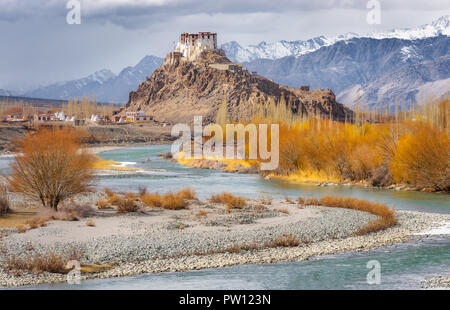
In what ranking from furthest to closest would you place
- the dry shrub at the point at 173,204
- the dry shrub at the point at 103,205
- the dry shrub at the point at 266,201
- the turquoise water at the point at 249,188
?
the turquoise water at the point at 249,188, the dry shrub at the point at 266,201, the dry shrub at the point at 173,204, the dry shrub at the point at 103,205

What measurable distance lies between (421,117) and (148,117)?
136999 millimetres

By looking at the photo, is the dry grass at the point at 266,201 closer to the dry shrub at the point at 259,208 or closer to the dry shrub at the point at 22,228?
the dry shrub at the point at 259,208

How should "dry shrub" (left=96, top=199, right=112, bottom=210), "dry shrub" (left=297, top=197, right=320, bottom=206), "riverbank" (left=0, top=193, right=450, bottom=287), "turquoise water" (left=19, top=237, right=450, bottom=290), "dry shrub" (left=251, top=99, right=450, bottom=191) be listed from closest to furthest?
"turquoise water" (left=19, top=237, right=450, bottom=290) → "riverbank" (left=0, top=193, right=450, bottom=287) → "dry shrub" (left=96, top=199, right=112, bottom=210) → "dry shrub" (left=297, top=197, right=320, bottom=206) → "dry shrub" (left=251, top=99, right=450, bottom=191)

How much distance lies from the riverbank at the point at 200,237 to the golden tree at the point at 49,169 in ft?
6.49

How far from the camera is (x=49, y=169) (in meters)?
28.4

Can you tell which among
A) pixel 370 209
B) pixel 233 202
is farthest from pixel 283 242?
pixel 233 202

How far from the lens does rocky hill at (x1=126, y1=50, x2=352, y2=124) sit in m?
172

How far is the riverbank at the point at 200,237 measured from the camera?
2011 cm

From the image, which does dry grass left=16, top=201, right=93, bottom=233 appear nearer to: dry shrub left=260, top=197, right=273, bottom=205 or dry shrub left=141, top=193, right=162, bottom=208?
dry shrub left=141, top=193, right=162, bottom=208

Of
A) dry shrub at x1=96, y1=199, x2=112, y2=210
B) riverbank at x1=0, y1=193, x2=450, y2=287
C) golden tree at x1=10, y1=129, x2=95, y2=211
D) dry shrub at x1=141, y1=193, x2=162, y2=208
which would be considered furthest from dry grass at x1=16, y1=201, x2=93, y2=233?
dry shrub at x1=141, y1=193, x2=162, y2=208

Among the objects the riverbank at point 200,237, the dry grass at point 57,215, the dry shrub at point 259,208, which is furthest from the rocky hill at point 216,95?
the dry grass at point 57,215

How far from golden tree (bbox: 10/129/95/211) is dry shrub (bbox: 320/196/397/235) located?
523 inches

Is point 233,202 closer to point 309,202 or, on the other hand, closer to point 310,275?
point 309,202

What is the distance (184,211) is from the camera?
30.7 m
